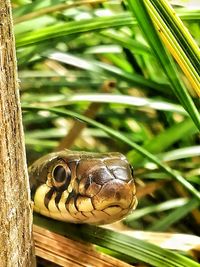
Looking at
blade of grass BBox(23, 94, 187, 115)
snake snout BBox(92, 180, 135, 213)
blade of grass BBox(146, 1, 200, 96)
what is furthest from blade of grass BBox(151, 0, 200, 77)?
blade of grass BBox(23, 94, 187, 115)

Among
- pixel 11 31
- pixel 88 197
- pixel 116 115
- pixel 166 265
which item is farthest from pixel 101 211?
pixel 116 115

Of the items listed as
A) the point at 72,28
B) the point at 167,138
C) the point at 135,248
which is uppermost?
the point at 72,28

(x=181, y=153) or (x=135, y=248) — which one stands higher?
(x=181, y=153)

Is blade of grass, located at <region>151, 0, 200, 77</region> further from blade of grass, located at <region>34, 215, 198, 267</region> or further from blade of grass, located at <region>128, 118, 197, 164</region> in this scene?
blade of grass, located at <region>128, 118, 197, 164</region>

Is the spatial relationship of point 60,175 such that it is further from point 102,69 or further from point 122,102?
point 102,69

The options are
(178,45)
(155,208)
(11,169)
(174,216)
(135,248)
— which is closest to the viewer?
(11,169)

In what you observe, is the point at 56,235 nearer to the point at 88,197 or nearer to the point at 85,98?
the point at 88,197

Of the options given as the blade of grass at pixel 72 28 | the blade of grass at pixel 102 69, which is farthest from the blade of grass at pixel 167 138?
the blade of grass at pixel 72 28

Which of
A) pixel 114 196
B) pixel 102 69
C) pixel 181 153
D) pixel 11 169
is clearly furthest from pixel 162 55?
pixel 102 69
